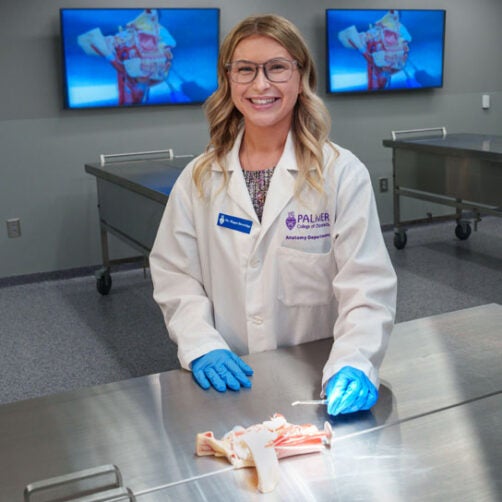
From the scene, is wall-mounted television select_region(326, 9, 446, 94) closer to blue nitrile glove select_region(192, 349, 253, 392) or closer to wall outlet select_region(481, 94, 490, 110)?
wall outlet select_region(481, 94, 490, 110)

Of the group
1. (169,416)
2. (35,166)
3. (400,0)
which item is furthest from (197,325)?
(400,0)

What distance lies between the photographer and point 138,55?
16.7 feet

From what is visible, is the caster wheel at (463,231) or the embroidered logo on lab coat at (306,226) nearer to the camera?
the embroidered logo on lab coat at (306,226)

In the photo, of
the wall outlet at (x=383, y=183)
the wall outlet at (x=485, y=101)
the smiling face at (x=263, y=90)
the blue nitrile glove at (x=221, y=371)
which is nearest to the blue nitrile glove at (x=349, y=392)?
the blue nitrile glove at (x=221, y=371)

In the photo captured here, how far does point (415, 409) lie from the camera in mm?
1461

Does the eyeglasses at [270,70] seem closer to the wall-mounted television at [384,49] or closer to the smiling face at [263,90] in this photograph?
the smiling face at [263,90]

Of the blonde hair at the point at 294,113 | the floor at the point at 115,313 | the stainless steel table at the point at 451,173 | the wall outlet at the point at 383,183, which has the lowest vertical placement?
the floor at the point at 115,313

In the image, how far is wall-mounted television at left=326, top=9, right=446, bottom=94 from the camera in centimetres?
569

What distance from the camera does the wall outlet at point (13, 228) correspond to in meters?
5.02

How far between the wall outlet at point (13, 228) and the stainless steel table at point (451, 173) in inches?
105

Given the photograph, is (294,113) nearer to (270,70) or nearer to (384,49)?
(270,70)

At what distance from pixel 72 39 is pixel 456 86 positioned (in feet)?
10.5

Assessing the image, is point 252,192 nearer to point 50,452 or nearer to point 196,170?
point 196,170

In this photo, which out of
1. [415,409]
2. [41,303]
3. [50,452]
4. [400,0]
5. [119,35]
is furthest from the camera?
[400,0]
